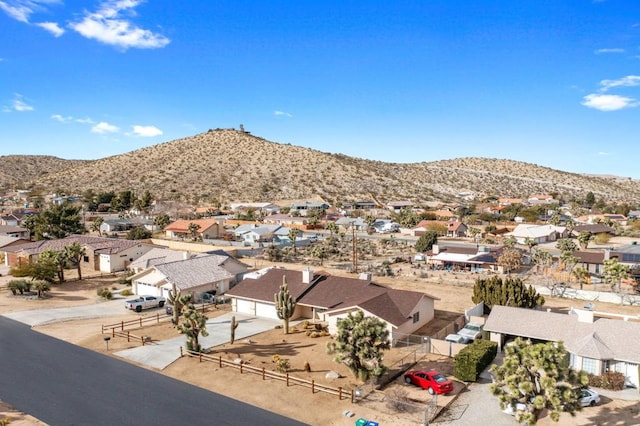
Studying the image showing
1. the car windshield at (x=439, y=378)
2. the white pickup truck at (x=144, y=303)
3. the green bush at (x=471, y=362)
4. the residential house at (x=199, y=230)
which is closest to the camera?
the car windshield at (x=439, y=378)

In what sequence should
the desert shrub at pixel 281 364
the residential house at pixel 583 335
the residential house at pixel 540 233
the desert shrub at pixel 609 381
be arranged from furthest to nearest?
the residential house at pixel 540 233 < the desert shrub at pixel 281 364 < the residential house at pixel 583 335 < the desert shrub at pixel 609 381

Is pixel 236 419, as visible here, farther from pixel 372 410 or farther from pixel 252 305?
pixel 252 305

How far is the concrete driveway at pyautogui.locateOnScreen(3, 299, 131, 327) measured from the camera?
39.9 m

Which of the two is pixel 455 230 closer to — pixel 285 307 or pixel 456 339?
pixel 456 339

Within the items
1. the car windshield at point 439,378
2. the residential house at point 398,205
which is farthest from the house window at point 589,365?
the residential house at point 398,205

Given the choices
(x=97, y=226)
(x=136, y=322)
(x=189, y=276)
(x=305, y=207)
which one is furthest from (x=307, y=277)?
(x=305, y=207)

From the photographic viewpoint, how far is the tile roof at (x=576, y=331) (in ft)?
89.7

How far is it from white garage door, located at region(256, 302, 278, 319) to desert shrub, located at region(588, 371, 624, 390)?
23921mm

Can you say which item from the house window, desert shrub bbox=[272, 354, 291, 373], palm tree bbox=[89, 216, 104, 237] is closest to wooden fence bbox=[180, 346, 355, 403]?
desert shrub bbox=[272, 354, 291, 373]

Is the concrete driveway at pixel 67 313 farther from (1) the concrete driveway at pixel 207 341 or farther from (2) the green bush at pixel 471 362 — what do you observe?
(2) the green bush at pixel 471 362

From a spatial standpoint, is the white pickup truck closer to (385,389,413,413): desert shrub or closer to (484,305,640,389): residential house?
(385,389,413,413): desert shrub

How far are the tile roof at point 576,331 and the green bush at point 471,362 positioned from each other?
351cm

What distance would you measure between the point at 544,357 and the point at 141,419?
18389 mm

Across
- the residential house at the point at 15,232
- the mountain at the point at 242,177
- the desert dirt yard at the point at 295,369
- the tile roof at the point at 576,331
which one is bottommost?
the desert dirt yard at the point at 295,369
